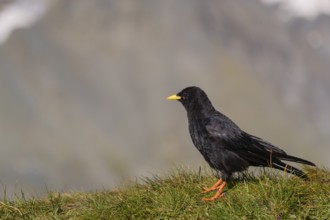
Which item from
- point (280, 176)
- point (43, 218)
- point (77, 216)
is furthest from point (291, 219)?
point (43, 218)

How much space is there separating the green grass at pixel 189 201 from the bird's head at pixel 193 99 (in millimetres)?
1145

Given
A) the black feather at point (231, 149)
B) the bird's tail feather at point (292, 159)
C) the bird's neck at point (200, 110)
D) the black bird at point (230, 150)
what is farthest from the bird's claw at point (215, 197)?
the bird's neck at point (200, 110)

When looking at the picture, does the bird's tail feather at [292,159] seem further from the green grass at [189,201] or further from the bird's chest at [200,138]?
the bird's chest at [200,138]

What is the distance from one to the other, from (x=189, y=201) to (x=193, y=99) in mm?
2201

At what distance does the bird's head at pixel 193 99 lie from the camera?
8.82 metres

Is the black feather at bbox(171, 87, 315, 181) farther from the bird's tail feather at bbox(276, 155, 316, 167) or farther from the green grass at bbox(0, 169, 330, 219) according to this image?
the green grass at bbox(0, 169, 330, 219)

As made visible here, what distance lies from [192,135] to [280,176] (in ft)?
5.79

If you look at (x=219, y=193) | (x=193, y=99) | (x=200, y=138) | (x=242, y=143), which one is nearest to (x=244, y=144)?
(x=242, y=143)

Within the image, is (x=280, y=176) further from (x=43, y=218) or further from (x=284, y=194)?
(x=43, y=218)

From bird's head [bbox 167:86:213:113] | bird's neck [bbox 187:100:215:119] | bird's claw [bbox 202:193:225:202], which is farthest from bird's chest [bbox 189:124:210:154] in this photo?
bird's claw [bbox 202:193:225:202]

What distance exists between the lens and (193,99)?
8969mm

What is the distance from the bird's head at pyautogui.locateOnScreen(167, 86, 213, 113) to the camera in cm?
882

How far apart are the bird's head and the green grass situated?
1.15m

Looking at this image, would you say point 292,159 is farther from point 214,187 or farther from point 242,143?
point 214,187
